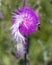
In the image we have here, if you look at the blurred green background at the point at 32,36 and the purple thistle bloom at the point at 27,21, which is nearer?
the purple thistle bloom at the point at 27,21

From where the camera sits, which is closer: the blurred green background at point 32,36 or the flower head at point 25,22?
the flower head at point 25,22

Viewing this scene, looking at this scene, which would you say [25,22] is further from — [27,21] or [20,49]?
[20,49]

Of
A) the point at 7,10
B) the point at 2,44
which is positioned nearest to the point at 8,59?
the point at 2,44

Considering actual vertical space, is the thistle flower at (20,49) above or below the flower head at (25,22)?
below

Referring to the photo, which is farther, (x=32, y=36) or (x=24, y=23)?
(x=32, y=36)

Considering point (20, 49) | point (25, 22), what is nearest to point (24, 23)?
point (25, 22)
